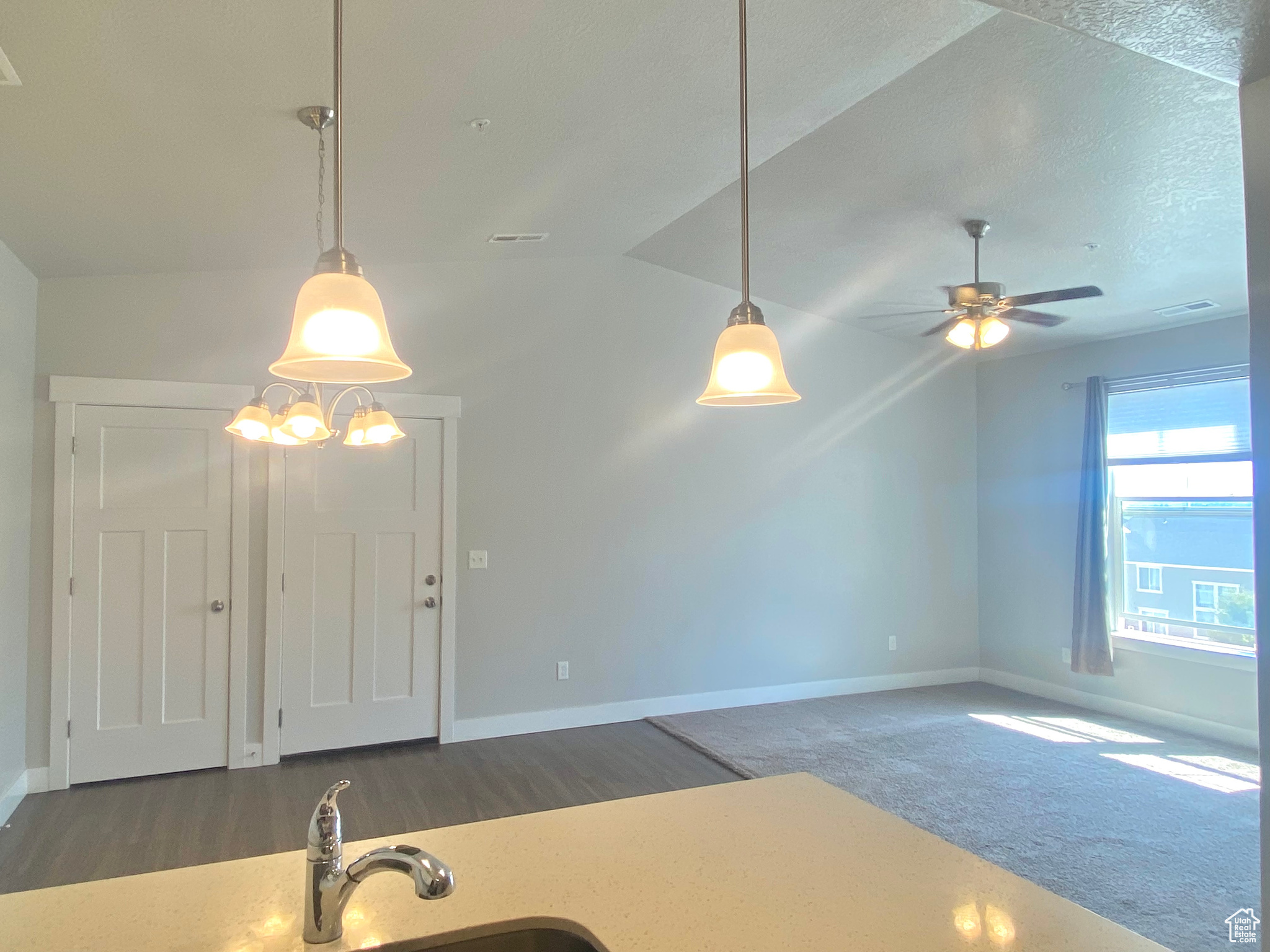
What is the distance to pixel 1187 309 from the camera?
200 inches

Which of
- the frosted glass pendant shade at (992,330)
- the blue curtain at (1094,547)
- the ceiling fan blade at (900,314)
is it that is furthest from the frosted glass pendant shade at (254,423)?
the blue curtain at (1094,547)

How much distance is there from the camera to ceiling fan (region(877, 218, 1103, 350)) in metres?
3.89

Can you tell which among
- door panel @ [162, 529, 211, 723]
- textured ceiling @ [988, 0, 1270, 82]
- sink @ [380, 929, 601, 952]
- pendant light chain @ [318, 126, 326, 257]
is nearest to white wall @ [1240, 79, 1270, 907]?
textured ceiling @ [988, 0, 1270, 82]

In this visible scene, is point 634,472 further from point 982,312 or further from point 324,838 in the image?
point 324,838

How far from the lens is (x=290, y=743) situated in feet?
14.9

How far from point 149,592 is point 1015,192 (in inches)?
189

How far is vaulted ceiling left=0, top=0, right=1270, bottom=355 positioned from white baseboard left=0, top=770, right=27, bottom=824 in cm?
250

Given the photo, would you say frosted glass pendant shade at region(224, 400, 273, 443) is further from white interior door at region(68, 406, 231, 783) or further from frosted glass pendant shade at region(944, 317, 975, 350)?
frosted glass pendant shade at region(944, 317, 975, 350)

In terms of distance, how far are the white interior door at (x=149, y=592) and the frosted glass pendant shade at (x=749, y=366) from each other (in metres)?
3.69

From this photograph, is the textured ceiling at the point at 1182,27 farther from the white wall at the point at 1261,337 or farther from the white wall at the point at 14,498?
the white wall at the point at 14,498

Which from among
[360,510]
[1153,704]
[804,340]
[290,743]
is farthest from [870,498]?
[290,743]

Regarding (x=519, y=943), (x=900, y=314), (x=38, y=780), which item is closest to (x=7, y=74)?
(x=519, y=943)

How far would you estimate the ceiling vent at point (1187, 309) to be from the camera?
4.95 meters

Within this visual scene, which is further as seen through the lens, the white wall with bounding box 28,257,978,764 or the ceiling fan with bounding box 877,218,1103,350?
the white wall with bounding box 28,257,978,764
